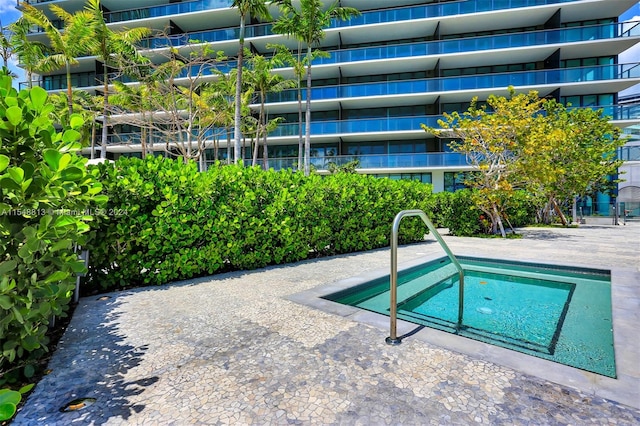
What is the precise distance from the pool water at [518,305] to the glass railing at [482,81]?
1958cm

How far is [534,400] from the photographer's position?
2.20 m

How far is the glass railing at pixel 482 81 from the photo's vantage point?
72.6 feet

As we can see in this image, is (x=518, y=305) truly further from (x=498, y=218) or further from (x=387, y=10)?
(x=387, y=10)

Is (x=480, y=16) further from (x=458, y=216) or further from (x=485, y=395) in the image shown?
(x=485, y=395)

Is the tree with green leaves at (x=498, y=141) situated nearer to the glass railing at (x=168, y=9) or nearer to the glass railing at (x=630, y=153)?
the glass railing at (x=630, y=153)

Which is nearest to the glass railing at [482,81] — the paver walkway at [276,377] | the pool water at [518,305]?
the pool water at [518,305]

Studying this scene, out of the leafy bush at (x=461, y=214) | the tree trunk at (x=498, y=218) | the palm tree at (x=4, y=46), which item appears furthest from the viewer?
the palm tree at (x=4, y=46)

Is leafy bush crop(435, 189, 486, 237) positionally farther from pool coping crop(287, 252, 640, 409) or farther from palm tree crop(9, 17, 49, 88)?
palm tree crop(9, 17, 49, 88)

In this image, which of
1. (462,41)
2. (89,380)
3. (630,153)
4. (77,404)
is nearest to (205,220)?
(89,380)

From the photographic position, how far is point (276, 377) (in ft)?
8.26

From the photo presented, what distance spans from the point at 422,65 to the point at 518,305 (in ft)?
81.0

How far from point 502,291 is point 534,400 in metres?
4.19

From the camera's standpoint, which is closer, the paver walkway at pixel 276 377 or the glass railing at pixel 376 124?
the paver walkway at pixel 276 377

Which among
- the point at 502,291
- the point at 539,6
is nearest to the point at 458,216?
the point at 502,291
